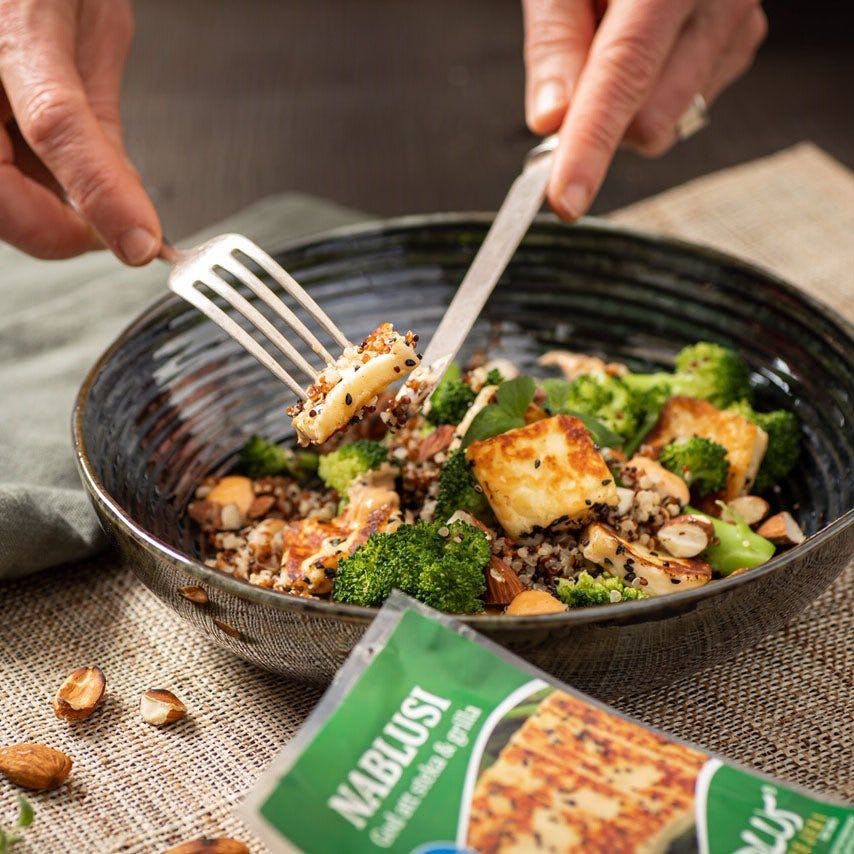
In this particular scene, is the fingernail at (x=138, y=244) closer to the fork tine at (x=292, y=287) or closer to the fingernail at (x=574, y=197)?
the fork tine at (x=292, y=287)

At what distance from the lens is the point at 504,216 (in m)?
2.35

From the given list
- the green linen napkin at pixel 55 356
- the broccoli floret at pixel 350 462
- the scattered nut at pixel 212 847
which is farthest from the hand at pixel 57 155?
the scattered nut at pixel 212 847

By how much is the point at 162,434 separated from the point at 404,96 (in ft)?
9.91

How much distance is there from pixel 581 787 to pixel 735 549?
78 cm

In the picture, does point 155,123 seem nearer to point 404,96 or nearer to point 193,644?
point 404,96

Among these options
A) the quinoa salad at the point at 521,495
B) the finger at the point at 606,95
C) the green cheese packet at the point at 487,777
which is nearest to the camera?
the green cheese packet at the point at 487,777

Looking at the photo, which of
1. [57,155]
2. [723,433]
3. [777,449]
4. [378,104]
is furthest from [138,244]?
[378,104]

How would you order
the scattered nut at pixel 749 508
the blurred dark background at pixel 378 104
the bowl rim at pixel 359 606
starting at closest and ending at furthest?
1. the bowl rim at pixel 359 606
2. the scattered nut at pixel 749 508
3. the blurred dark background at pixel 378 104

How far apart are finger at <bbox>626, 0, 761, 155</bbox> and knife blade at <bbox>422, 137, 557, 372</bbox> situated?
361 millimetres

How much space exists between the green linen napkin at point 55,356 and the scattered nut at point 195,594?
61cm

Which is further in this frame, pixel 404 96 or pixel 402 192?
pixel 404 96

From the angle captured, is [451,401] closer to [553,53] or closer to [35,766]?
A: [553,53]

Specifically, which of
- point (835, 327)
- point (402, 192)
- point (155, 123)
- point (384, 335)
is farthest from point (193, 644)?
point (155, 123)

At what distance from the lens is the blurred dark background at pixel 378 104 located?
14.1ft
